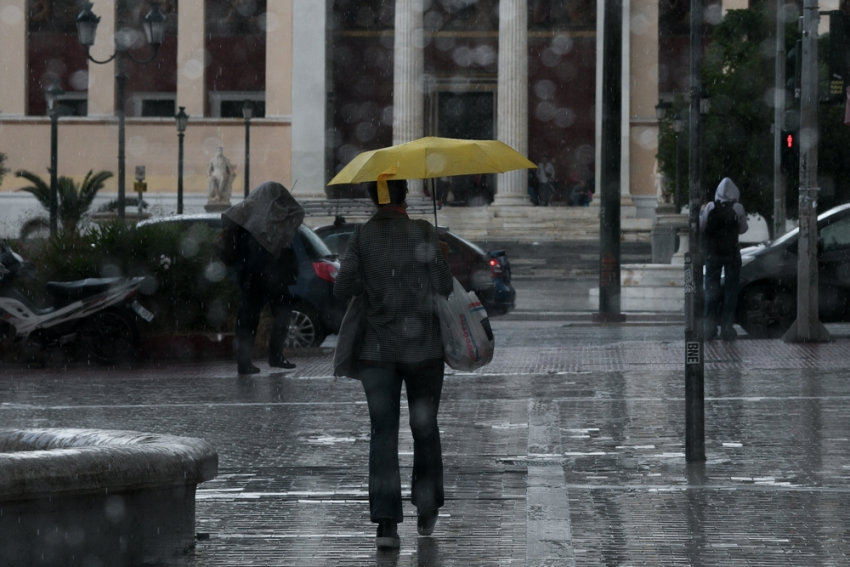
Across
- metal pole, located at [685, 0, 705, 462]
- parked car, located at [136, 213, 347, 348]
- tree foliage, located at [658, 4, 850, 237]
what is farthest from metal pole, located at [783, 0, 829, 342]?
tree foliage, located at [658, 4, 850, 237]

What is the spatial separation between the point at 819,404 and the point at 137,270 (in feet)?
24.6

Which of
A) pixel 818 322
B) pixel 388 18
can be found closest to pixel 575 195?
pixel 388 18

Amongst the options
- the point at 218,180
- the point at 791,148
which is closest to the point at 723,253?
the point at 791,148

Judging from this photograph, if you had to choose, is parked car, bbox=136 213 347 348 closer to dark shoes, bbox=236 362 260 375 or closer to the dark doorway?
dark shoes, bbox=236 362 260 375

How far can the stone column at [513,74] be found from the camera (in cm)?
4844

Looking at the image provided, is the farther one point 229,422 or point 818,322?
point 818,322

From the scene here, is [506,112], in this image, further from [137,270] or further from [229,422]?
[229,422]

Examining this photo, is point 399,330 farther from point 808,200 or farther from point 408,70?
point 408,70

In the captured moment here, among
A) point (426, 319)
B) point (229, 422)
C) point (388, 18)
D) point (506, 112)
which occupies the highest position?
point (388, 18)

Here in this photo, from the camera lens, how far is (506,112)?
4878 cm

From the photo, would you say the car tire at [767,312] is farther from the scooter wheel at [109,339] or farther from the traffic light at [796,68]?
the scooter wheel at [109,339]

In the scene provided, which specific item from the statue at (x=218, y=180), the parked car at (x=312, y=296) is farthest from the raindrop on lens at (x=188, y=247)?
the statue at (x=218, y=180)

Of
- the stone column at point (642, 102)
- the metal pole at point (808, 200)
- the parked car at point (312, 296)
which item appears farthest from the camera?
the stone column at point (642, 102)

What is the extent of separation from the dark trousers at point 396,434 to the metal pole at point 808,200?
9.94m
